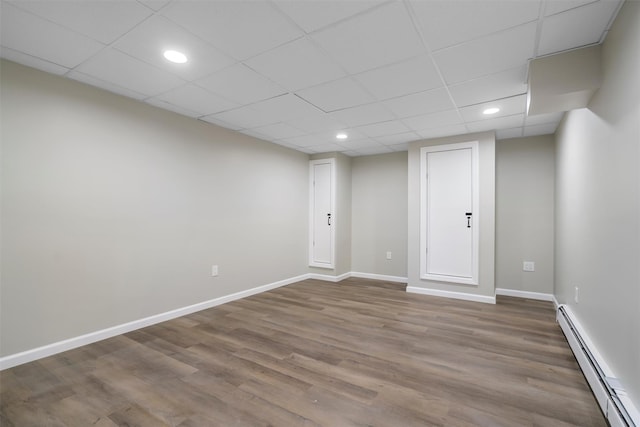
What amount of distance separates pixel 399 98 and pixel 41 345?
3.84 m

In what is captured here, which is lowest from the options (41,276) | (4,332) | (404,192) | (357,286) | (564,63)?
(357,286)

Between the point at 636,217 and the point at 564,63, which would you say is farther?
the point at 564,63

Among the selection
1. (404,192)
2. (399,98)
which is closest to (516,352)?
(399,98)

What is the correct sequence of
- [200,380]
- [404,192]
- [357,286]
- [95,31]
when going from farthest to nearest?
1. [404,192]
2. [357,286]
3. [200,380]
4. [95,31]

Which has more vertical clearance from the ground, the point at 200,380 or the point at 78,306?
the point at 78,306

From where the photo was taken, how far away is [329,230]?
17.3 ft

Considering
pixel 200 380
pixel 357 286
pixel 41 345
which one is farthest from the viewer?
pixel 357 286

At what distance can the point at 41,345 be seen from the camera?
230cm

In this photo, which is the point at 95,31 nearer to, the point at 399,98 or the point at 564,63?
the point at 399,98

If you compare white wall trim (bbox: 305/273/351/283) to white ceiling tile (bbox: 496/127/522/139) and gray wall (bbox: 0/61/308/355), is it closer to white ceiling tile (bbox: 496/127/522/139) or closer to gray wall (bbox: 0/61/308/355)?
gray wall (bbox: 0/61/308/355)

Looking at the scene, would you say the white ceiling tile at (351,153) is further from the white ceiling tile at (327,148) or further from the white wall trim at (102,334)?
the white wall trim at (102,334)

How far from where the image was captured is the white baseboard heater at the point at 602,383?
1373mm

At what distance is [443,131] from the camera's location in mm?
3938

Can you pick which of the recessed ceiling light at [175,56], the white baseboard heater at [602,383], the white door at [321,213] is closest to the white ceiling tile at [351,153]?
the white door at [321,213]
